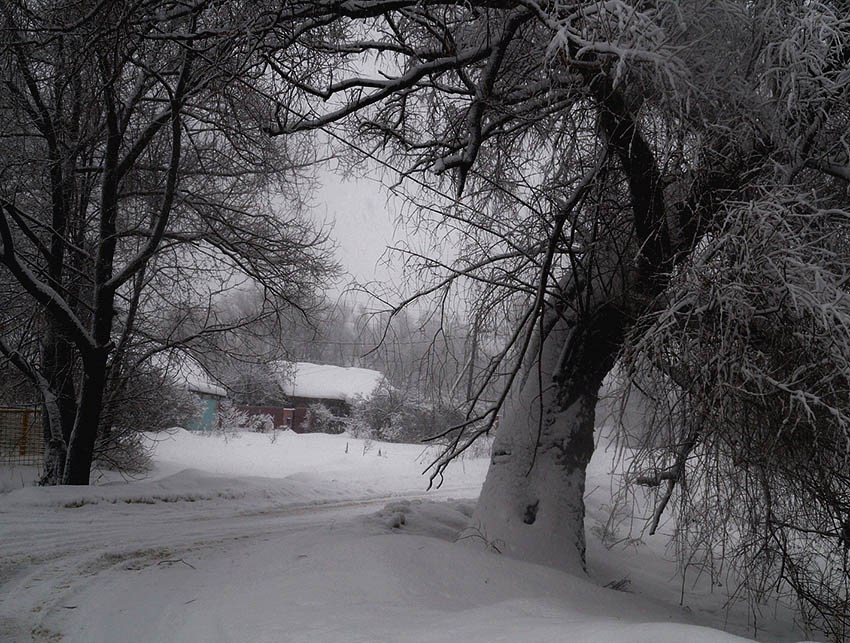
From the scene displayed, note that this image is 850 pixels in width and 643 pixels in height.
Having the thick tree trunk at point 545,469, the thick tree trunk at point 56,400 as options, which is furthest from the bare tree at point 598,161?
the thick tree trunk at point 56,400

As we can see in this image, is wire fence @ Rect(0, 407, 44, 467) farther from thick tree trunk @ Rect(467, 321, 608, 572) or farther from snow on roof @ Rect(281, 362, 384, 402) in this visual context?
snow on roof @ Rect(281, 362, 384, 402)

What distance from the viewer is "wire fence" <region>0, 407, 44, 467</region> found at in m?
13.5

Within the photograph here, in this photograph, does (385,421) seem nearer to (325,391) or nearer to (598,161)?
(325,391)

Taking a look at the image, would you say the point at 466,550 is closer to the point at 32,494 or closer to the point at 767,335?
the point at 767,335

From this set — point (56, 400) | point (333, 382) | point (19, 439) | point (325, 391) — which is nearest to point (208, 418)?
point (325, 391)

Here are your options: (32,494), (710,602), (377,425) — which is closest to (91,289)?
(32,494)

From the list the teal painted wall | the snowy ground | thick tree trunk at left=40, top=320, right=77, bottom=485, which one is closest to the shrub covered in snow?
the teal painted wall

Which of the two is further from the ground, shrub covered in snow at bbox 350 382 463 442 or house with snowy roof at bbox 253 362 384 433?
house with snowy roof at bbox 253 362 384 433

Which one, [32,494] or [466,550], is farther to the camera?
[32,494]

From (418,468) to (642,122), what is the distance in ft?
58.6

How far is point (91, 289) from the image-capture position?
1152 centimetres

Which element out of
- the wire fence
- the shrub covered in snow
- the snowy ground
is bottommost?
the snowy ground

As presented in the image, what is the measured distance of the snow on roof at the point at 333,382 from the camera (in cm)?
3816

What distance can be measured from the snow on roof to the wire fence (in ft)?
69.7
